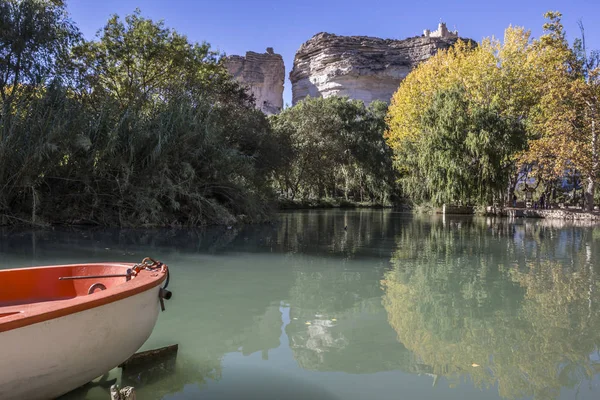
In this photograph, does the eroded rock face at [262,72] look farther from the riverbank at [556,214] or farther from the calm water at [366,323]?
the calm water at [366,323]

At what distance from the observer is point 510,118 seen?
22.8m

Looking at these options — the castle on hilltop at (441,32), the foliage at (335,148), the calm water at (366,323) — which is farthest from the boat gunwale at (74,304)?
the castle on hilltop at (441,32)

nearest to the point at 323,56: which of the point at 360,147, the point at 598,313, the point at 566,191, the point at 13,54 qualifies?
the point at 360,147

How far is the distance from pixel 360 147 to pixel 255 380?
3098 centimetres

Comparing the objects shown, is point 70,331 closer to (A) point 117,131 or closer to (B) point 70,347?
(B) point 70,347

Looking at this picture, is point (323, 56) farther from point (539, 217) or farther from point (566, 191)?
point (539, 217)

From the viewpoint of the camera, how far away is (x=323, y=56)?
54094 mm

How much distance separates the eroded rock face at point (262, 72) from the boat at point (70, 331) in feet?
205

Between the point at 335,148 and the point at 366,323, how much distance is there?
27.4 metres

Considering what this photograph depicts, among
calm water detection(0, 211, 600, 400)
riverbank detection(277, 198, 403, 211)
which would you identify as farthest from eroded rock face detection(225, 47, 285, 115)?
calm water detection(0, 211, 600, 400)

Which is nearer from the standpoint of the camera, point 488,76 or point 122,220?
point 122,220

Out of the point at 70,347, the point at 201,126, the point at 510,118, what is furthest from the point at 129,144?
the point at 510,118

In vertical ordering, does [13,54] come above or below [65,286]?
above

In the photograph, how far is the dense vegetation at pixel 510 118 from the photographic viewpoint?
20.4 meters
